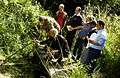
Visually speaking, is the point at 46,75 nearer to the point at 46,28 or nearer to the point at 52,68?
the point at 52,68

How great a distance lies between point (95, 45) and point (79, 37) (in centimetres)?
65

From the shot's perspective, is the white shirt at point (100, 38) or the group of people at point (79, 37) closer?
the group of people at point (79, 37)

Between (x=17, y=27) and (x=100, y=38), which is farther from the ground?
(x=17, y=27)

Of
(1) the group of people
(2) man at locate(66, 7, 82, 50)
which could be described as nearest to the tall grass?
(1) the group of people

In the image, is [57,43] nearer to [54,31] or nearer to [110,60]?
[54,31]

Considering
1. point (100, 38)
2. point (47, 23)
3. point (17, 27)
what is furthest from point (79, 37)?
point (17, 27)

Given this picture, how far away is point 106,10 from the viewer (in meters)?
16.9

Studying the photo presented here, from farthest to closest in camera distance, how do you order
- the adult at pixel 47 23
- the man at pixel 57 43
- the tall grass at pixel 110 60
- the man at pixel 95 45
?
the tall grass at pixel 110 60, the man at pixel 95 45, the adult at pixel 47 23, the man at pixel 57 43

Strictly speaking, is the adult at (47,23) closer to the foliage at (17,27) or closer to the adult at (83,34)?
the foliage at (17,27)

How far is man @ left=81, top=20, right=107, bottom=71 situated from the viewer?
39.2 ft

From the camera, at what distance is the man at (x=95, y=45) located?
11945 mm

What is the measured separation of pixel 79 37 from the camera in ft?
41.5

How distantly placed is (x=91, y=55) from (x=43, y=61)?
1570mm

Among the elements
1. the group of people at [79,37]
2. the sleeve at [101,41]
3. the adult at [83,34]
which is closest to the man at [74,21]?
the group of people at [79,37]
